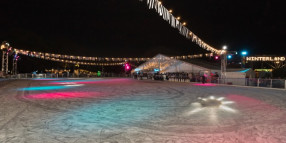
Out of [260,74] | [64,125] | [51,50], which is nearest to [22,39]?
[51,50]

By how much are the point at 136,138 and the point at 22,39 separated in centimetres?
6394

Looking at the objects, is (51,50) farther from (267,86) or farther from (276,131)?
(276,131)

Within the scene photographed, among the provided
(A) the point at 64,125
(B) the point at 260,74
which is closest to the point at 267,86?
(B) the point at 260,74

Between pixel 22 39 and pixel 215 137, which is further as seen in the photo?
pixel 22 39

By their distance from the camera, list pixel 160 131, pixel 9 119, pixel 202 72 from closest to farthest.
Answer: pixel 160 131, pixel 9 119, pixel 202 72

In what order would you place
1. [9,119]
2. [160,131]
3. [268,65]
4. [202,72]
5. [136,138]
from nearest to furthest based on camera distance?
[136,138] → [160,131] → [9,119] → [202,72] → [268,65]

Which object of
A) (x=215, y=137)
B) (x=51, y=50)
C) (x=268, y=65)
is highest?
(x=51, y=50)

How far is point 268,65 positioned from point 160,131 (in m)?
54.5

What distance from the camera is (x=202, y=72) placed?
30.7m

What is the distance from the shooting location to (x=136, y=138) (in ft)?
14.0

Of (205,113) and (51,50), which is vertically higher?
(51,50)

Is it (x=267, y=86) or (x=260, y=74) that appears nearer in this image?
(x=267, y=86)

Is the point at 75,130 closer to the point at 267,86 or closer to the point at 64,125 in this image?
the point at 64,125

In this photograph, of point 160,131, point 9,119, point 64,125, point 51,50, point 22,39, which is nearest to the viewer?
point 160,131
